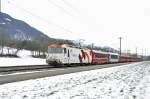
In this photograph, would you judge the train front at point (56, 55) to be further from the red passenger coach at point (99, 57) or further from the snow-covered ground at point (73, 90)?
the snow-covered ground at point (73, 90)

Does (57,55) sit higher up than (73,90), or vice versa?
(57,55)

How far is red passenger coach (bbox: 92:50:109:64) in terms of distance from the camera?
5433cm

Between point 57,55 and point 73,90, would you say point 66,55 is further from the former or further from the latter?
point 73,90

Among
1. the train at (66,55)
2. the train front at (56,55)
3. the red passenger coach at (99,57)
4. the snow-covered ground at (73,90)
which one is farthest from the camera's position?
the red passenger coach at (99,57)

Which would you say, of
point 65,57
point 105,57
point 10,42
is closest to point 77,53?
point 65,57

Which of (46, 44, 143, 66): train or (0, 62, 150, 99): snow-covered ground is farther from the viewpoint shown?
(46, 44, 143, 66): train

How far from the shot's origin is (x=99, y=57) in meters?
59.5

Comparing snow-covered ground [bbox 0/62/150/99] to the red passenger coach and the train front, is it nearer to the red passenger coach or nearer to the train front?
the train front

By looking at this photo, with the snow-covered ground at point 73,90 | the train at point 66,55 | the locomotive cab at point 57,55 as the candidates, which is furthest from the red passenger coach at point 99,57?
the snow-covered ground at point 73,90

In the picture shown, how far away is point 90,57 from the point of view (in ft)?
166

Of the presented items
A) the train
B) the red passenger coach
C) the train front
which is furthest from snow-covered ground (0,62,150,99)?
the red passenger coach

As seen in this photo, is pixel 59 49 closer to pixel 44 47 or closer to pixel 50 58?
pixel 50 58

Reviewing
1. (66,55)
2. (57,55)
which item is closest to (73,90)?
(57,55)

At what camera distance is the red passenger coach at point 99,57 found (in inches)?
2139
